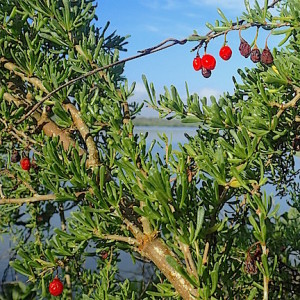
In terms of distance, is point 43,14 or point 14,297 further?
point 14,297

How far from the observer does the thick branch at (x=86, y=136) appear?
3.19ft

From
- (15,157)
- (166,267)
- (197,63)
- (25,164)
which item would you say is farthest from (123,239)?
(15,157)

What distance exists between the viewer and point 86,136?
3.26 feet

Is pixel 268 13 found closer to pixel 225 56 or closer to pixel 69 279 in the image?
pixel 225 56

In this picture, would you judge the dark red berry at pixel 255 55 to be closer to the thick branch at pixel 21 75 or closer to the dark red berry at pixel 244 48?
the dark red berry at pixel 244 48

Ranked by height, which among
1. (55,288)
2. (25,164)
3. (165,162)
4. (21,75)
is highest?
(21,75)

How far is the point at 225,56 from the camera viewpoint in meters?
0.88

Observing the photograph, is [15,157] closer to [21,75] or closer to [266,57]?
[21,75]

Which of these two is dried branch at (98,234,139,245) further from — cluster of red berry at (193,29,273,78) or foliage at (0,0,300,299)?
cluster of red berry at (193,29,273,78)

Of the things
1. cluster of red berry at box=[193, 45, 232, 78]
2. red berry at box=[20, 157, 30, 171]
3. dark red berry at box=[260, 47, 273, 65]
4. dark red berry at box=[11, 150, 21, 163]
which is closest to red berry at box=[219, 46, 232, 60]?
cluster of red berry at box=[193, 45, 232, 78]

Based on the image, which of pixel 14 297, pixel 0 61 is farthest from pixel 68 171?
pixel 14 297

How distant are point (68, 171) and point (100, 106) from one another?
0.29m

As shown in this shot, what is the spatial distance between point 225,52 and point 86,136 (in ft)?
1.10

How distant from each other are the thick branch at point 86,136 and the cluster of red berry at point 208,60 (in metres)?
0.27
